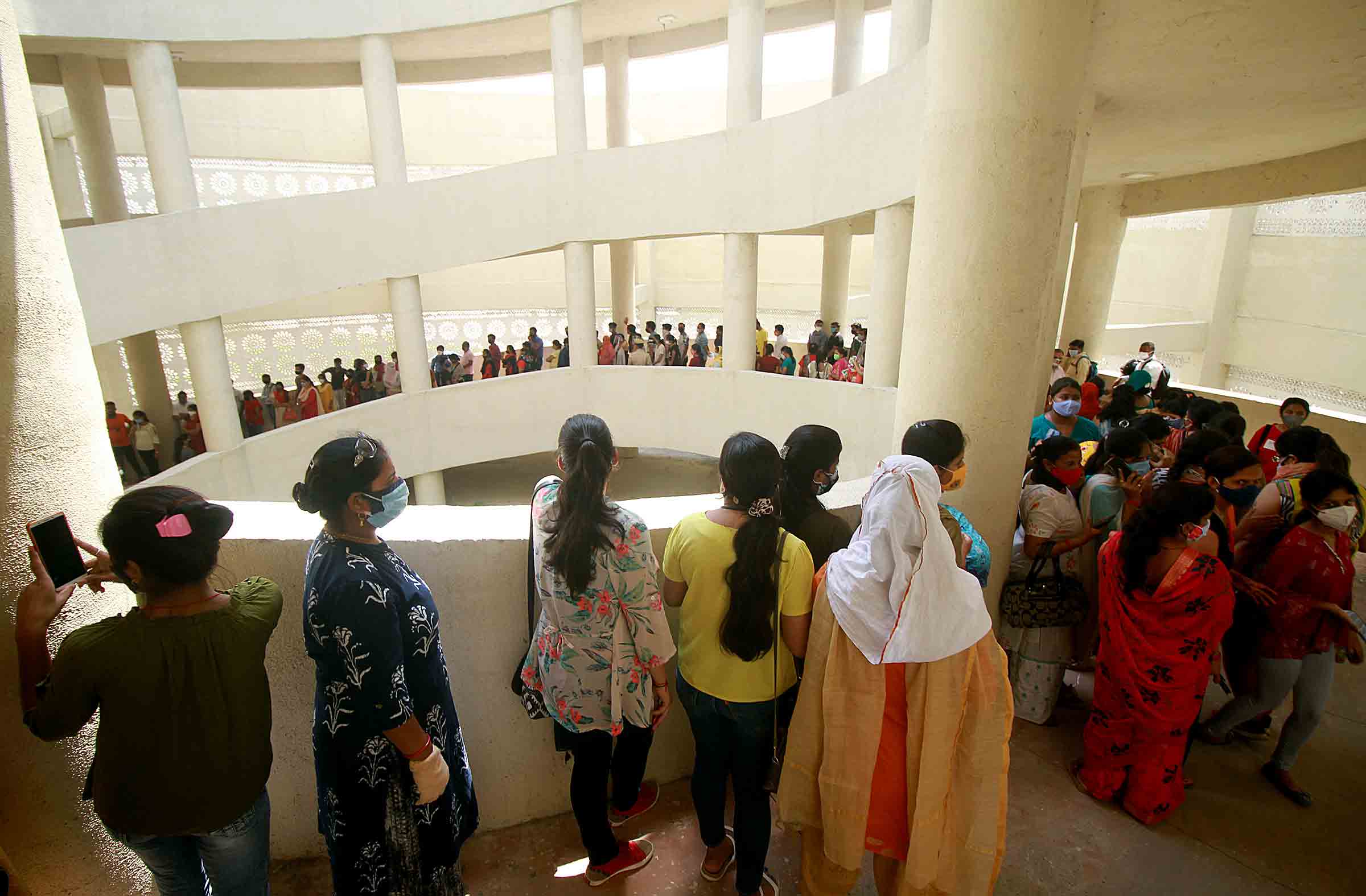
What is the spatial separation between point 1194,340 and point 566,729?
1731 cm

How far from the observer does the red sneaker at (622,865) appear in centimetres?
258

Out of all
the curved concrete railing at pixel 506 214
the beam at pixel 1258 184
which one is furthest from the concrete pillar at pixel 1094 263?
the curved concrete railing at pixel 506 214

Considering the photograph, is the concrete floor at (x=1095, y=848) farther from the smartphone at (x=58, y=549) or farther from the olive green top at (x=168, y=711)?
the smartphone at (x=58, y=549)

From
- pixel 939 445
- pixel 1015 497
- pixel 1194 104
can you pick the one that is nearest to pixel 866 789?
pixel 939 445

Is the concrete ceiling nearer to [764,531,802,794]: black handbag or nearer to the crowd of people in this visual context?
the crowd of people

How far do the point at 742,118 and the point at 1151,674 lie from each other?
29.6 feet

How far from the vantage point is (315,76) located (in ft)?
40.8

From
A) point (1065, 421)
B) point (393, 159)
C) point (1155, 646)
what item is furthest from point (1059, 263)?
point (393, 159)

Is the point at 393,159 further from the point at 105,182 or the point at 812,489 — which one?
the point at 812,489

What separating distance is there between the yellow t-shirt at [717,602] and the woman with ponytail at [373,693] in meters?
0.80

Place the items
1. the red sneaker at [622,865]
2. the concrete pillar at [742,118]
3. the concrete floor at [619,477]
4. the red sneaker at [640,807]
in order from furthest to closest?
the concrete floor at [619,477] → the concrete pillar at [742,118] → the red sneaker at [640,807] → the red sneaker at [622,865]

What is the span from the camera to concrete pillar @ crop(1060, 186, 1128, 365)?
34.3ft

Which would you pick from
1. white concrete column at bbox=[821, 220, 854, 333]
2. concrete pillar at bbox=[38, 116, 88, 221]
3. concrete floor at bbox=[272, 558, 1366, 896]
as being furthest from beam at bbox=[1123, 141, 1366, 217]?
concrete pillar at bbox=[38, 116, 88, 221]

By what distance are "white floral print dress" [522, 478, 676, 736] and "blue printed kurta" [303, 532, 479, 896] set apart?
1.15ft
